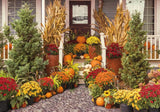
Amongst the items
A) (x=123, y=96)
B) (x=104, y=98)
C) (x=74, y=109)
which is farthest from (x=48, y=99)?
(x=123, y=96)

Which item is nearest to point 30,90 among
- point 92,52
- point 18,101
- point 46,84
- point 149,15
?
point 18,101

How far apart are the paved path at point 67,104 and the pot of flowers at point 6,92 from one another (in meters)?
0.34

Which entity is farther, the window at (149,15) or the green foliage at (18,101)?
the window at (149,15)

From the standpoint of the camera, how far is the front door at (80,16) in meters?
11.4

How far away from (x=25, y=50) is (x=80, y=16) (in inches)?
199

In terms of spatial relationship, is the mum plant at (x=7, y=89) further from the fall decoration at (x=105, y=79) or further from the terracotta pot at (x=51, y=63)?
the terracotta pot at (x=51, y=63)

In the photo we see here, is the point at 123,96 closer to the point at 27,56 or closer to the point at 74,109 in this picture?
the point at 74,109

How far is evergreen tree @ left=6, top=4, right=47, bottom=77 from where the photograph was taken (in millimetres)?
6938

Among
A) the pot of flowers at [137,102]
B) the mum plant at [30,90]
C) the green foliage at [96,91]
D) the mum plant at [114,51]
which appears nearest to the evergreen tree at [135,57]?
the green foliage at [96,91]

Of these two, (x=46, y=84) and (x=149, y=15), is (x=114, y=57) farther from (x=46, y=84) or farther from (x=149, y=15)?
(x=149, y=15)

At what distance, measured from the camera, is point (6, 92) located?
17.1ft

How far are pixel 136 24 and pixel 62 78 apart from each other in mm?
2647

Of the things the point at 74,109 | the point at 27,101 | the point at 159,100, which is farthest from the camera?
the point at 27,101

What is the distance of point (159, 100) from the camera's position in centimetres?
457
